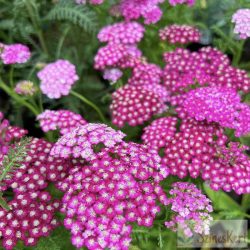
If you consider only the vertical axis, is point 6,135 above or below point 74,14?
below

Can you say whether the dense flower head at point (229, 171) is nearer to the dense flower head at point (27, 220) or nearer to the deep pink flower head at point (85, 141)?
the deep pink flower head at point (85, 141)

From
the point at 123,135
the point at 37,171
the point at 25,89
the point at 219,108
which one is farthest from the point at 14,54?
the point at 219,108

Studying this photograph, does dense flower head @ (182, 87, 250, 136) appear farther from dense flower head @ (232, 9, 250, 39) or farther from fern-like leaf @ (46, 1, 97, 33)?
fern-like leaf @ (46, 1, 97, 33)

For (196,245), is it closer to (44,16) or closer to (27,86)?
(27,86)

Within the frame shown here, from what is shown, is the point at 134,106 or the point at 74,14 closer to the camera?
the point at 134,106

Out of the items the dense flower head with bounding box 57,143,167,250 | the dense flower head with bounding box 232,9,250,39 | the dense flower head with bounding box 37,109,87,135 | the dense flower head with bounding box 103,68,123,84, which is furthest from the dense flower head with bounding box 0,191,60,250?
the dense flower head with bounding box 232,9,250,39

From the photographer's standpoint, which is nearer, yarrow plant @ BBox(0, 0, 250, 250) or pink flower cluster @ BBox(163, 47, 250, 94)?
yarrow plant @ BBox(0, 0, 250, 250)

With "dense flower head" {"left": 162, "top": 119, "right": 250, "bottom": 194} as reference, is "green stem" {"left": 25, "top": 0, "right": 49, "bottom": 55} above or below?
above

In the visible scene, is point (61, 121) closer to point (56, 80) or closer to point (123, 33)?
point (56, 80)
